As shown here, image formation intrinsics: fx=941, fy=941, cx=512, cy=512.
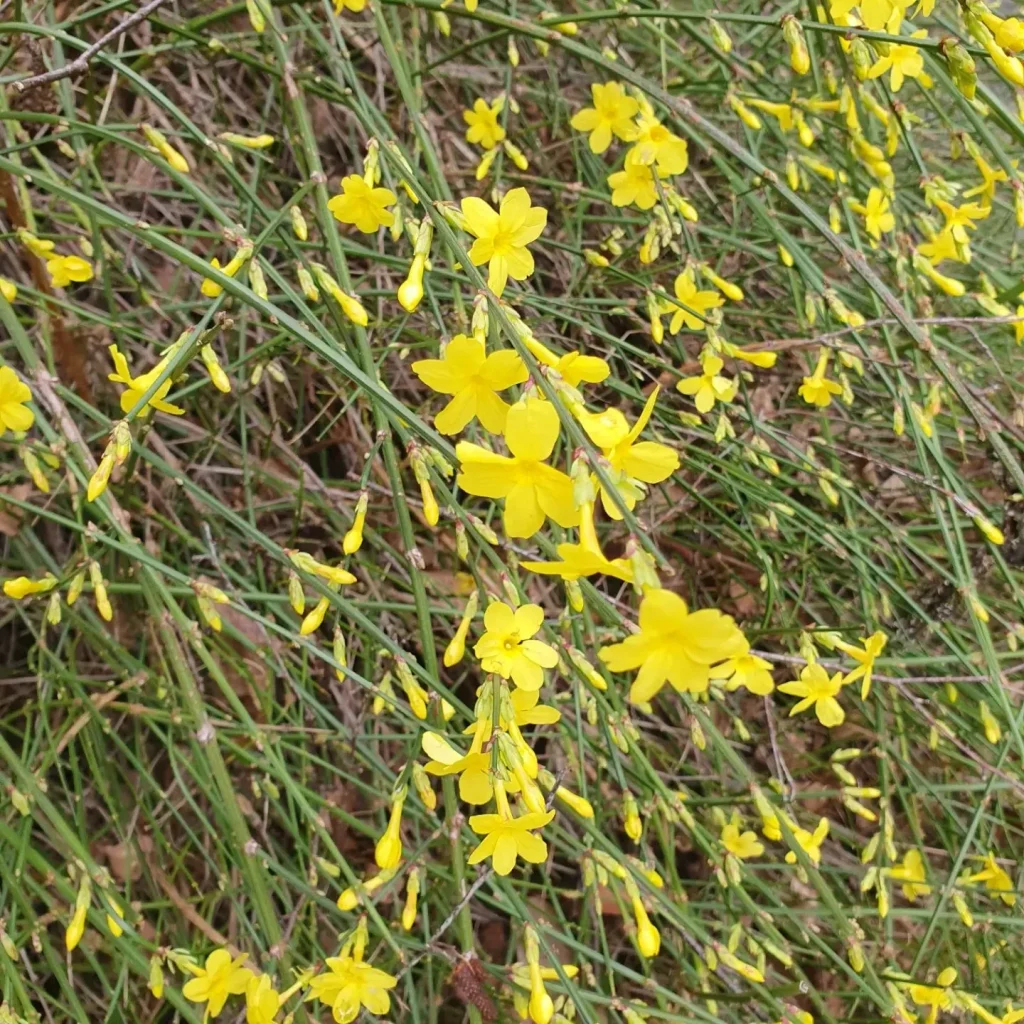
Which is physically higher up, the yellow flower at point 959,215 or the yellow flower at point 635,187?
the yellow flower at point 959,215

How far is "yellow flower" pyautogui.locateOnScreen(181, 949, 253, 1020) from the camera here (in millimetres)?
1437

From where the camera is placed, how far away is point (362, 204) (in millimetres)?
1410

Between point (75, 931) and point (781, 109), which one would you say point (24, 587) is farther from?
point (781, 109)

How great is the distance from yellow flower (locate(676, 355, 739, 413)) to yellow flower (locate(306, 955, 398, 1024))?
1.15m

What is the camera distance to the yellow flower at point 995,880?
182cm

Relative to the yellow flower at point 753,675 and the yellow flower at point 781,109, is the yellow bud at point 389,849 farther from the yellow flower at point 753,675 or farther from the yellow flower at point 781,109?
the yellow flower at point 781,109

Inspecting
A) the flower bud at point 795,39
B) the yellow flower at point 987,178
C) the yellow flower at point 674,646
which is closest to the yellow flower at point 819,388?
the yellow flower at point 987,178

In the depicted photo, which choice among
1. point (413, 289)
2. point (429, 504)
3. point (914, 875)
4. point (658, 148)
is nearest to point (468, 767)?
point (429, 504)

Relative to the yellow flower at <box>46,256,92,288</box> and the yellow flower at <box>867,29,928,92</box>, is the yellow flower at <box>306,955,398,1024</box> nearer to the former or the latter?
the yellow flower at <box>46,256,92,288</box>

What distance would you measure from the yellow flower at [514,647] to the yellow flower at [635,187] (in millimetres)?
1117

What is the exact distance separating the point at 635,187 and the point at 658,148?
0.13 meters

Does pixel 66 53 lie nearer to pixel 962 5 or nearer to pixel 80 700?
pixel 80 700

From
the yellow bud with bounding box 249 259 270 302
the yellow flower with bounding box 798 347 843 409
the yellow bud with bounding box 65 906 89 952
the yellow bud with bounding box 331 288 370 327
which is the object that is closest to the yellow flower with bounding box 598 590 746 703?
the yellow bud with bounding box 331 288 370 327

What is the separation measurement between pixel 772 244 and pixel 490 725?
1.93m
